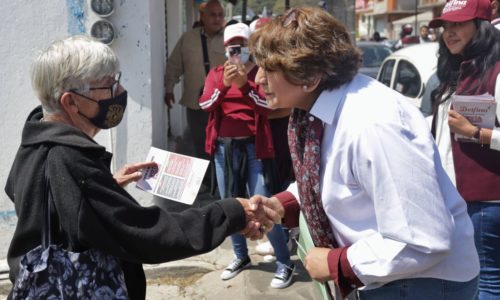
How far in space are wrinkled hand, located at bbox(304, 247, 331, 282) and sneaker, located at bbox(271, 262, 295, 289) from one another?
2.58 m

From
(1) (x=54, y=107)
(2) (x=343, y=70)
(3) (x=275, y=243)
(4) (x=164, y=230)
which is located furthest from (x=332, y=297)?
(3) (x=275, y=243)

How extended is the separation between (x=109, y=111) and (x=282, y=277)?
2.73 metres

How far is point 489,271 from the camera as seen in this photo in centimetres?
320

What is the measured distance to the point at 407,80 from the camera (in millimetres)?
7887

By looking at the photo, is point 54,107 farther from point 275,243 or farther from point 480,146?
point 275,243

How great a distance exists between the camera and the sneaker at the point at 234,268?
4805 millimetres

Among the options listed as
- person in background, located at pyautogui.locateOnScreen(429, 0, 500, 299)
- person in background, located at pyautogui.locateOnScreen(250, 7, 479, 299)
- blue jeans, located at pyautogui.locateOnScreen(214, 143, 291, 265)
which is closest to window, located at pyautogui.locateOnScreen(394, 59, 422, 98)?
blue jeans, located at pyautogui.locateOnScreen(214, 143, 291, 265)

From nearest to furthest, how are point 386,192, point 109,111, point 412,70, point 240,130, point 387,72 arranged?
point 386,192
point 109,111
point 240,130
point 412,70
point 387,72

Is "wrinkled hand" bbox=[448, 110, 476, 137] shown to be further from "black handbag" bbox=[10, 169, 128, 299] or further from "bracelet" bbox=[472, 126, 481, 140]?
"black handbag" bbox=[10, 169, 128, 299]

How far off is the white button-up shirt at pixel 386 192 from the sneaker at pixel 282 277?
104 inches

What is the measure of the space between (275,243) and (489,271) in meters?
1.76

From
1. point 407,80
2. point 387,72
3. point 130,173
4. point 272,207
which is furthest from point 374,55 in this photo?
point 272,207

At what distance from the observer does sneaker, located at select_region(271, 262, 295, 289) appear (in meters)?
4.60

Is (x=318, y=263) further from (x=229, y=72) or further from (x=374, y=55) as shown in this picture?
(x=374, y=55)
